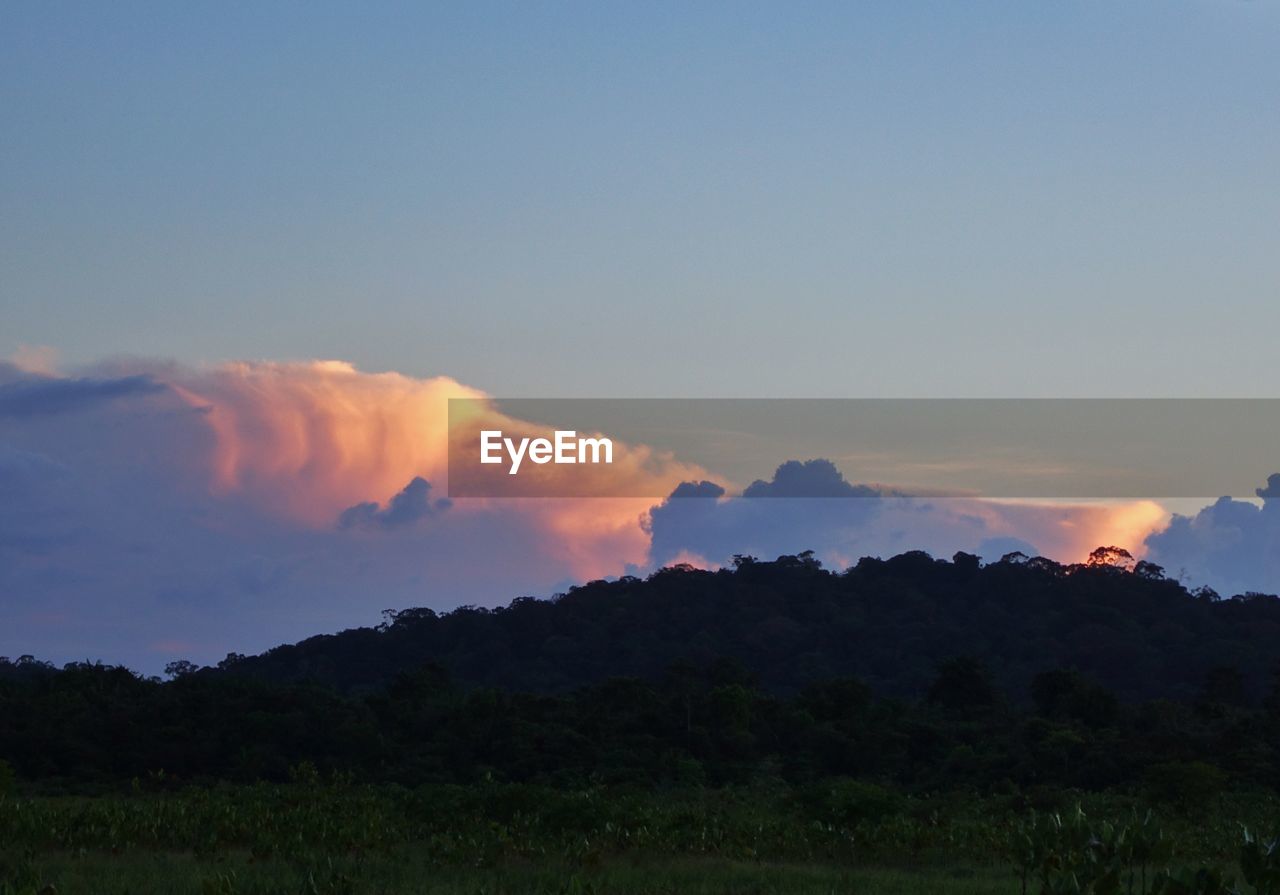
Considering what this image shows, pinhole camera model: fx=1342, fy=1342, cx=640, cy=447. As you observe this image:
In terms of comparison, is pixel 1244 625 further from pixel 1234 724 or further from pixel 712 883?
pixel 712 883

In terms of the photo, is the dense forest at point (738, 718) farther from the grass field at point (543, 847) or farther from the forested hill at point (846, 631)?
the grass field at point (543, 847)

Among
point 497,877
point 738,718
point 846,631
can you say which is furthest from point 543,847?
point 846,631

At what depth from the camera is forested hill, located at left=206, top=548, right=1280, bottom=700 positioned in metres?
97.9

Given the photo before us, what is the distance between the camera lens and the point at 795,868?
25.8 metres

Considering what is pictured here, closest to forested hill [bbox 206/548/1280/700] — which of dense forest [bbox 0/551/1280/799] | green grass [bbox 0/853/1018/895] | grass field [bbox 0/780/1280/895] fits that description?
dense forest [bbox 0/551/1280/799]

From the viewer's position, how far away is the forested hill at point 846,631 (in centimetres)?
9788

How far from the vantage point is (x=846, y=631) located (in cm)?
11050

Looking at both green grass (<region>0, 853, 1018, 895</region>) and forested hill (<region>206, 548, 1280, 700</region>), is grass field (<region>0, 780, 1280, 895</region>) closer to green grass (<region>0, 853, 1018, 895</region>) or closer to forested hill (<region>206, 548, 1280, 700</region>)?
green grass (<region>0, 853, 1018, 895</region>)

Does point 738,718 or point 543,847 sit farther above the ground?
point 543,847

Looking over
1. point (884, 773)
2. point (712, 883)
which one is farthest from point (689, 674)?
point (712, 883)

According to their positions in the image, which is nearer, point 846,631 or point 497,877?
point 497,877

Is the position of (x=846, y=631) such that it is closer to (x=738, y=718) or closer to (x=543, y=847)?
(x=738, y=718)

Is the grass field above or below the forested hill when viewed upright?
above

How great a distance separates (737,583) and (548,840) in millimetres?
100158
